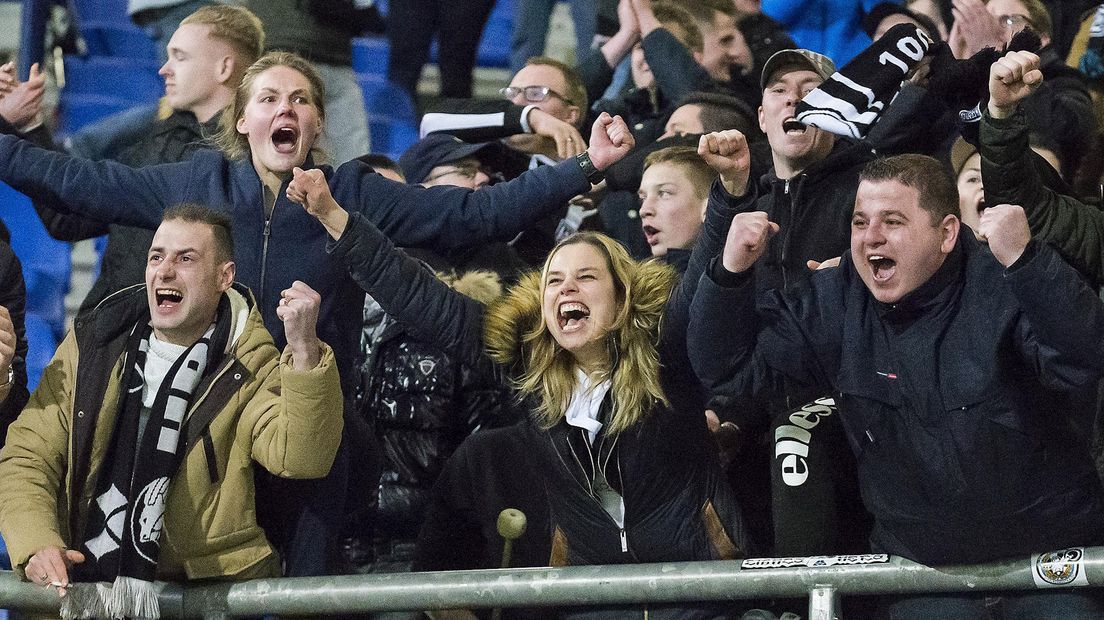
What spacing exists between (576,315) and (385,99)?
3.71 meters

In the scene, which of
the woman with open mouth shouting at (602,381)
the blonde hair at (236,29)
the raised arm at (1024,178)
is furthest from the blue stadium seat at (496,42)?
the raised arm at (1024,178)

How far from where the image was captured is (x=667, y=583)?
11.9 feet

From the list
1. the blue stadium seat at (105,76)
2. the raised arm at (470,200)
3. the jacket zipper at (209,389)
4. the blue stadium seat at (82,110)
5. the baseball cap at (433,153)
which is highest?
the blue stadium seat at (105,76)

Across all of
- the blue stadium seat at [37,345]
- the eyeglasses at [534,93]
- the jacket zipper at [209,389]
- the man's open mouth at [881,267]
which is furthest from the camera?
the blue stadium seat at [37,345]

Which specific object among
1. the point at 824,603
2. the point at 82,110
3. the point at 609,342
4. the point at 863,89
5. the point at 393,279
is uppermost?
the point at 82,110

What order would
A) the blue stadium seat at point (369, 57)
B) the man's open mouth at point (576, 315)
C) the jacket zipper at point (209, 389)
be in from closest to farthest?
the jacket zipper at point (209, 389), the man's open mouth at point (576, 315), the blue stadium seat at point (369, 57)

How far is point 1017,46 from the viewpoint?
4.33 meters

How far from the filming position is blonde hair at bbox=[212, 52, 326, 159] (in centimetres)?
472

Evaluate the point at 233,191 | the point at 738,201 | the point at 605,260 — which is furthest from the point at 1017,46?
the point at 233,191

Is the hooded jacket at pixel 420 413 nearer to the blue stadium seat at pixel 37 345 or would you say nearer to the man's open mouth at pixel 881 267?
the man's open mouth at pixel 881 267

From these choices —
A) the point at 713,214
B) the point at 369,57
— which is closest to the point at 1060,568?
the point at 713,214

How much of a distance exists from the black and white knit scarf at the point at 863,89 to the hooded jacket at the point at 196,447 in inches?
54.7

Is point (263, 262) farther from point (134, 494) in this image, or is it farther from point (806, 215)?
point (806, 215)

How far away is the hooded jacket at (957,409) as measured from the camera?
3.67m
